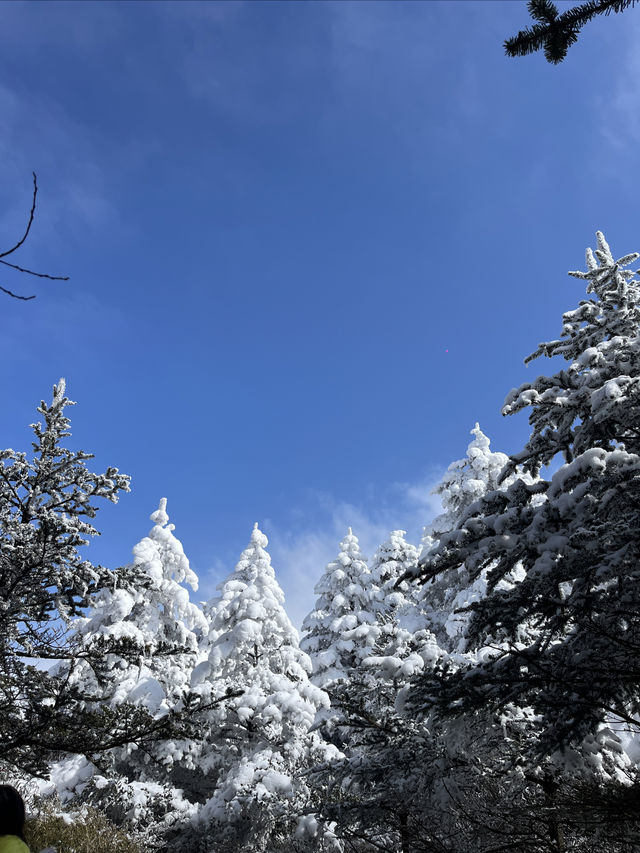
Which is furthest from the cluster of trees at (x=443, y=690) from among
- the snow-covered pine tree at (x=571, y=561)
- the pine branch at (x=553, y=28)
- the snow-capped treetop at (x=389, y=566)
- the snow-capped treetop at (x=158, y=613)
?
the snow-capped treetop at (x=389, y=566)

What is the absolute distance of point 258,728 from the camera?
14.5 metres

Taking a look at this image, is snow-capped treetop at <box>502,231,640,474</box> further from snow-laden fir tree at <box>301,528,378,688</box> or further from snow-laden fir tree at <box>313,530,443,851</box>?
snow-laden fir tree at <box>301,528,378,688</box>

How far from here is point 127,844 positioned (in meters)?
10.9

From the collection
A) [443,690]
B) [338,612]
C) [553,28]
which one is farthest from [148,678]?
[553,28]

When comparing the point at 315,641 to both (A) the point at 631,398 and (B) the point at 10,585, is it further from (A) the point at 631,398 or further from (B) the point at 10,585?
(A) the point at 631,398

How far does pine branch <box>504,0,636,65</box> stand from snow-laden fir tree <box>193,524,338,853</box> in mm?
9003

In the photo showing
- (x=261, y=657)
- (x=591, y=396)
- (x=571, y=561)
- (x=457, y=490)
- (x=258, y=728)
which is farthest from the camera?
(x=457, y=490)

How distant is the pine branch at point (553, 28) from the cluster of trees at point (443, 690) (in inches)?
132

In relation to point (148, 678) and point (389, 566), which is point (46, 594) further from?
point (389, 566)

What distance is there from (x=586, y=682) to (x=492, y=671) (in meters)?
0.91

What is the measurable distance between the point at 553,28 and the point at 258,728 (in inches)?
650

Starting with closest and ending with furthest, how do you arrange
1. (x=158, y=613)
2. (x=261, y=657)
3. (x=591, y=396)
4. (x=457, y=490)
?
(x=591, y=396) → (x=261, y=657) → (x=158, y=613) → (x=457, y=490)

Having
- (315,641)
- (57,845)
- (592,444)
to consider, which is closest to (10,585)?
(57,845)

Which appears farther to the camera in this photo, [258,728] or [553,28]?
[258,728]
